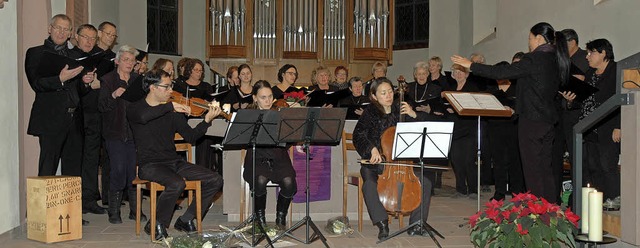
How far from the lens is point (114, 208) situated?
6.19 m

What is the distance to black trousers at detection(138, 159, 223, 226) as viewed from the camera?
541 cm

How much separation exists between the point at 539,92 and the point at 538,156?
1.57 ft

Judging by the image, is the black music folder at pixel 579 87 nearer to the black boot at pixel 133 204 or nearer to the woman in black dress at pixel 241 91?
the woman in black dress at pixel 241 91

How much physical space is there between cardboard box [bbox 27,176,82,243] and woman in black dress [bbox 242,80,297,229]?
1.31m

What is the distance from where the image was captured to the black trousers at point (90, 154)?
6625 millimetres

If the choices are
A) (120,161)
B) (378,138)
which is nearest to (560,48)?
(378,138)

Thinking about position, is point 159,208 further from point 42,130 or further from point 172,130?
point 42,130

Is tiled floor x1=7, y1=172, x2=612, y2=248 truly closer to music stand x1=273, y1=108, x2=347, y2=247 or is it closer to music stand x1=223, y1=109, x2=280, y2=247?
music stand x1=273, y1=108, x2=347, y2=247

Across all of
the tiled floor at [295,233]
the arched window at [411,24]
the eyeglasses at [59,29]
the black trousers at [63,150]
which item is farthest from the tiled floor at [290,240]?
the arched window at [411,24]

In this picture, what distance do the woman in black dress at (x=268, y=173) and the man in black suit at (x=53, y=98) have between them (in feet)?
4.81

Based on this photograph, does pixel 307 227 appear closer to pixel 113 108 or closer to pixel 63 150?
pixel 113 108

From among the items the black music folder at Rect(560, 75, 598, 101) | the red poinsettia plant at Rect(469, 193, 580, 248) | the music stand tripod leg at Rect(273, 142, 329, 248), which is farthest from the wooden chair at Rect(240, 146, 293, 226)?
the black music folder at Rect(560, 75, 598, 101)

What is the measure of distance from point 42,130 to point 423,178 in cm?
301

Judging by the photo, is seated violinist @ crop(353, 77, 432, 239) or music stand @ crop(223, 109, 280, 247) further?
seated violinist @ crop(353, 77, 432, 239)
